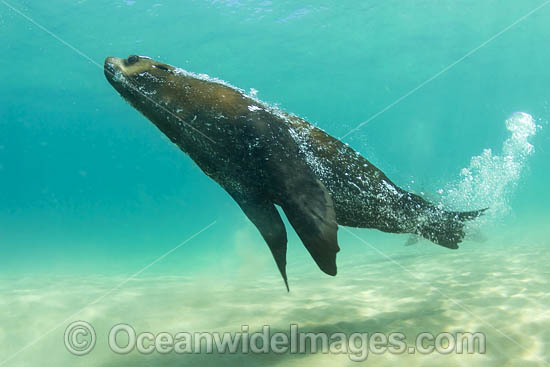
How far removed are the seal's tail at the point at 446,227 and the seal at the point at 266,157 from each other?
492 mm

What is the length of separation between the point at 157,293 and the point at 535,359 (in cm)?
674

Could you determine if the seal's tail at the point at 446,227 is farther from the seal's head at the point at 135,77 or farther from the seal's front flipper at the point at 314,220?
the seal's head at the point at 135,77

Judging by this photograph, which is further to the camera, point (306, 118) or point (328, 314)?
point (306, 118)

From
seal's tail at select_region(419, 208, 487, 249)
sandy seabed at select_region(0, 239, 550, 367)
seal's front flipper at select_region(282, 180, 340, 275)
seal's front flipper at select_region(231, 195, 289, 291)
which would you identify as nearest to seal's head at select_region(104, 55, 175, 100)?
seal's front flipper at select_region(231, 195, 289, 291)

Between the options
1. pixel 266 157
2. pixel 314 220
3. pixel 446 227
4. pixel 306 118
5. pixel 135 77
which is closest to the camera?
pixel 314 220

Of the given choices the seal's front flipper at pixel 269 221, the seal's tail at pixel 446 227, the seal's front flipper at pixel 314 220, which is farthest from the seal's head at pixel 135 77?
the seal's tail at pixel 446 227

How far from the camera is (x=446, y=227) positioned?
4.31 meters

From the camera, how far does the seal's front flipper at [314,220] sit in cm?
286

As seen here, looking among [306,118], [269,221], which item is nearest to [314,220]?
[269,221]

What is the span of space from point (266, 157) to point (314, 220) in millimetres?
702

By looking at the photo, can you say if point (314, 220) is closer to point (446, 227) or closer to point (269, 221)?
point (269, 221)

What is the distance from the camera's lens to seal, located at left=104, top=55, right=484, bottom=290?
297 centimetres

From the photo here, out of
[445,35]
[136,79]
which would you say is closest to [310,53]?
[445,35]

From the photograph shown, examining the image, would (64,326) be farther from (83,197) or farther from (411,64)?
(83,197)
